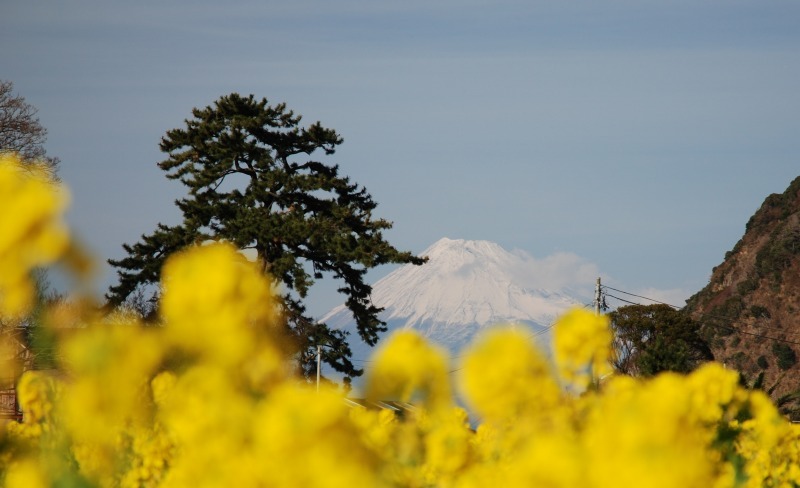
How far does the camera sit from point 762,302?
71562 millimetres

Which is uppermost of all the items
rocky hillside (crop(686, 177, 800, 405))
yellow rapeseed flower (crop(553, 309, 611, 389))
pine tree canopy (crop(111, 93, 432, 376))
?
rocky hillside (crop(686, 177, 800, 405))

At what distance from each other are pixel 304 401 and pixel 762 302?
2906 inches

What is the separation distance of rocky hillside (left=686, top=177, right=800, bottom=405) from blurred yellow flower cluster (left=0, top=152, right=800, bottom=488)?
64747 mm

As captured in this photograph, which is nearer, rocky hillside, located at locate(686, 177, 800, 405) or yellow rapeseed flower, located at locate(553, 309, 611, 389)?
yellow rapeseed flower, located at locate(553, 309, 611, 389)

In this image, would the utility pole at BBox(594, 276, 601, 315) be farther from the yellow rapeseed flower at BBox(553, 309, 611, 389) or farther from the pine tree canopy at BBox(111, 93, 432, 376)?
the yellow rapeseed flower at BBox(553, 309, 611, 389)

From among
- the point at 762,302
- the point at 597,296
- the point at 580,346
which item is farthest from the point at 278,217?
the point at 762,302

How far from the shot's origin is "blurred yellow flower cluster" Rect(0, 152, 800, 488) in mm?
1504

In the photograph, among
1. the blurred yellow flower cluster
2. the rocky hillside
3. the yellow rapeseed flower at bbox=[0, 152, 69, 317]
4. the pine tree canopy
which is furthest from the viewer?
the rocky hillside

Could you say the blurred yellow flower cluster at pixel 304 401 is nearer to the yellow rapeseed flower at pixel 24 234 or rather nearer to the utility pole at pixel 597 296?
the yellow rapeseed flower at pixel 24 234

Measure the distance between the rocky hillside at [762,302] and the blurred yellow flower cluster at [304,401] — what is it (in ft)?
212

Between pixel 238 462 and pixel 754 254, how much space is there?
7834 centimetres

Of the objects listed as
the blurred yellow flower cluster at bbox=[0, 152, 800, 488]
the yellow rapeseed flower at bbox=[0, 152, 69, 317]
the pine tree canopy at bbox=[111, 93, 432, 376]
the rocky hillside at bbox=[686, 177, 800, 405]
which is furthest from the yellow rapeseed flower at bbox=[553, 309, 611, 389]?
the rocky hillside at bbox=[686, 177, 800, 405]

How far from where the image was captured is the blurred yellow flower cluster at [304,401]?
1504 millimetres

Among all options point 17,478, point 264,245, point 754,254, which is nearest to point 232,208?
point 264,245
